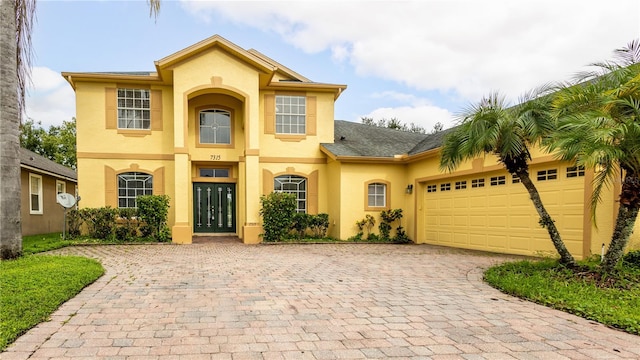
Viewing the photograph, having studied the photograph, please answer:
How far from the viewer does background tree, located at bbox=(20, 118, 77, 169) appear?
93.3ft

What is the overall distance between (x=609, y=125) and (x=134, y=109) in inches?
532

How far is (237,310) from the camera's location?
14.6ft

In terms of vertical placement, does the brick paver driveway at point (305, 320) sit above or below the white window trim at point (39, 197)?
below

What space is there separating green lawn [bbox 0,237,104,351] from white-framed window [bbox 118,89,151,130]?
6.83 m

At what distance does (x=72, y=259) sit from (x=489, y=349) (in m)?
7.74

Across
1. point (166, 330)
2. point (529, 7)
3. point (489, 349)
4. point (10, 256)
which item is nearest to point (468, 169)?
point (529, 7)

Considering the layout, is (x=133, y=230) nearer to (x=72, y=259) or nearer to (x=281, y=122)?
(x=72, y=259)

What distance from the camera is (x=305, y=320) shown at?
4098mm

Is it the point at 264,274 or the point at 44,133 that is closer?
the point at 264,274

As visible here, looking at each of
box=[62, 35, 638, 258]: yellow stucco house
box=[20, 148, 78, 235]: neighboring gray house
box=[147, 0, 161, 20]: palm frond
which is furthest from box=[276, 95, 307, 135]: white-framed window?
box=[20, 148, 78, 235]: neighboring gray house

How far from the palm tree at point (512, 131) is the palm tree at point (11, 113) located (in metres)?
6.44

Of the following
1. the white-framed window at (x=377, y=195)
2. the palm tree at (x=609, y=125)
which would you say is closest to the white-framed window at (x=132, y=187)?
the white-framed window at (x=377, y=195)

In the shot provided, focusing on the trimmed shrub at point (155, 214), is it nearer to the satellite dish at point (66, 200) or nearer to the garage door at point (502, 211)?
the satellite dish at point (66, 200)

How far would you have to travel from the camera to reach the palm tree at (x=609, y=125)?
16.6 feet
